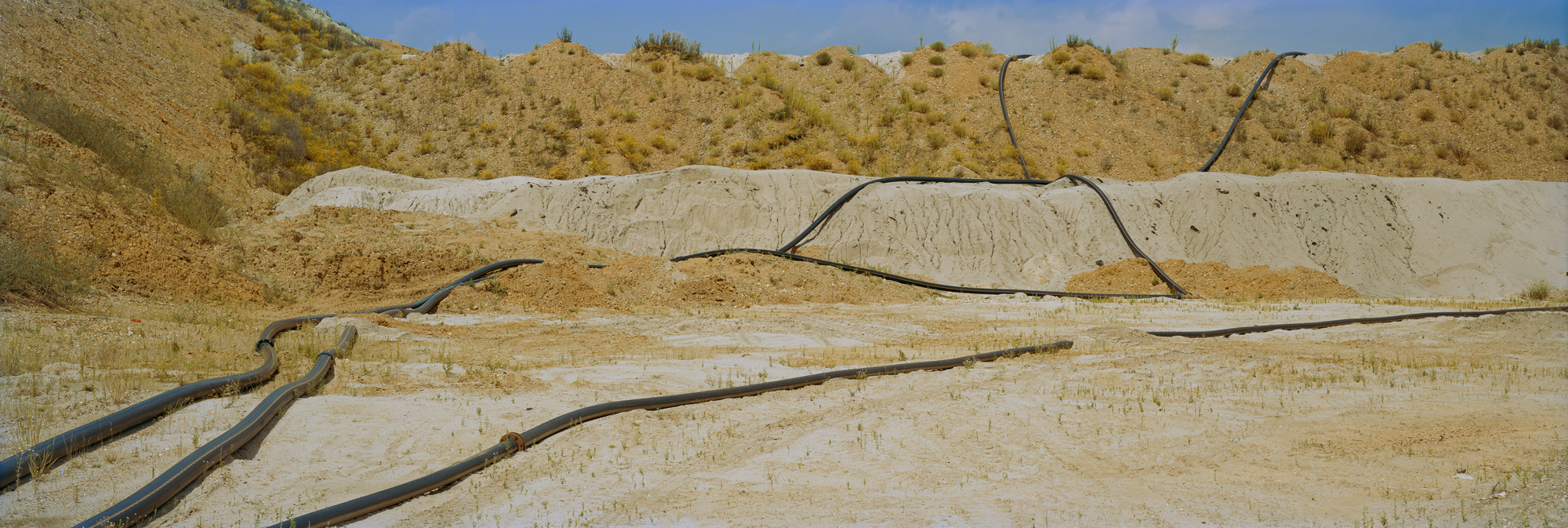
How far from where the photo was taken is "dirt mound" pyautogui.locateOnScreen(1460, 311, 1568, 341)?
1049 centimetres

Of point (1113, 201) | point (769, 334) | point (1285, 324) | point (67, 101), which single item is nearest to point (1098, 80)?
point (1113, 201)

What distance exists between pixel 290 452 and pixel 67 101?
1767cm

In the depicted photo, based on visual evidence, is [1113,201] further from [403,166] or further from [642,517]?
[403,166]

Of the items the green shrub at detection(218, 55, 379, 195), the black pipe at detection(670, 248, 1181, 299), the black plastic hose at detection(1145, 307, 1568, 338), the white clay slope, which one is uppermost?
the green shrub at detection(218, 55, 379, 195)

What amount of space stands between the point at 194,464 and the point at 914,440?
15.8 ft

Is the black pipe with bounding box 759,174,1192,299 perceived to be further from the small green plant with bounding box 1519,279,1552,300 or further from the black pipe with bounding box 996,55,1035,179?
the small green plant with bounding box 1519,279,1552,300

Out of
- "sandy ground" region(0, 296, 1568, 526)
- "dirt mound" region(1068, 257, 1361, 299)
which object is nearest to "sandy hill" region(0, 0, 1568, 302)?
"dirt mound" region(1068, 257, 1361, 299)

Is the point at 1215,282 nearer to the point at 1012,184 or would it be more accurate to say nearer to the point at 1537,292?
the point at 1537,292

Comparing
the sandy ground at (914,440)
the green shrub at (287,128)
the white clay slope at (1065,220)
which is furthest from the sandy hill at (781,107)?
the sandy ground at (914,440)

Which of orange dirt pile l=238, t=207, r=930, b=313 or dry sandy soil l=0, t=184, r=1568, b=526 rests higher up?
orange dirt pile l=238, t=207, r=930, b=313

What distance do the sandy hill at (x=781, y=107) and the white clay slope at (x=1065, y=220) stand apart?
7.60 meters

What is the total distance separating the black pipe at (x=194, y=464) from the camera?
14.0 ft

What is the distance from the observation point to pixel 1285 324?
38.5 ft

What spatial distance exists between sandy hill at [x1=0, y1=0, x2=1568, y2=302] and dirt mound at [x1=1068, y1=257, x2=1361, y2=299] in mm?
11730
